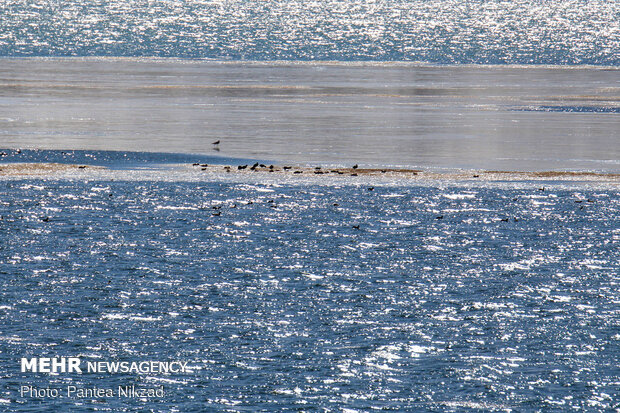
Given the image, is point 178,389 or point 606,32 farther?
point 606,32

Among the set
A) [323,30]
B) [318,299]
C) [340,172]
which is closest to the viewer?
[318,299]

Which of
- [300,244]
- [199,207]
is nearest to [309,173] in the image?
[199,207]

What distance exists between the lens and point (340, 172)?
23.9 m

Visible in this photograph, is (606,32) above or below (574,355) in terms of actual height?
above

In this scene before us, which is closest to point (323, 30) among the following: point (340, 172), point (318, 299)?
point (340, 172)

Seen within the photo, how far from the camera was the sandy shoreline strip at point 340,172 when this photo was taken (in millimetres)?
23312

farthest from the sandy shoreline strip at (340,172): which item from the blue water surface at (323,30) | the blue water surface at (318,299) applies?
the blue water surface at (323,30)

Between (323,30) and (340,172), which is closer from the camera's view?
(340,172)

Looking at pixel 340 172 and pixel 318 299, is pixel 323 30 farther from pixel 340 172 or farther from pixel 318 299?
pixel 318 299

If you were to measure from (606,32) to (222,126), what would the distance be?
11295 cm

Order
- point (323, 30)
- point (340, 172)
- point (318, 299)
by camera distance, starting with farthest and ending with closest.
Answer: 1. point (323, 30)
2. point (340, 172)
3. point (318, 299)

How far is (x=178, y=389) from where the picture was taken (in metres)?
9.60

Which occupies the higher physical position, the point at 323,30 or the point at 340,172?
the point at 323,30

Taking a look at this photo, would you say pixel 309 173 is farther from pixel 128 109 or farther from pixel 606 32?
pixel 606 32
